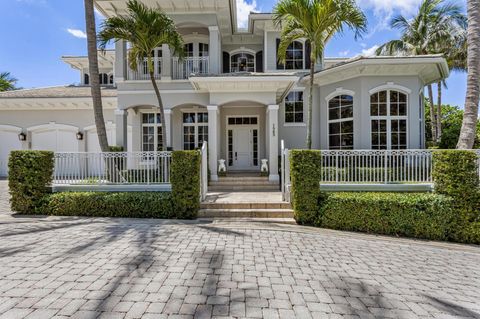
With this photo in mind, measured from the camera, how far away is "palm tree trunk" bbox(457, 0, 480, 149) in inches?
324

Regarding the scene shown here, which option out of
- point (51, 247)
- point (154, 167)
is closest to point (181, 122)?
point (154, 167)

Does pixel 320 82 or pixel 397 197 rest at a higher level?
pixel 320 82

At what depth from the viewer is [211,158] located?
11734mm

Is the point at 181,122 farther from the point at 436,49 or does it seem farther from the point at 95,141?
the point at 436,49

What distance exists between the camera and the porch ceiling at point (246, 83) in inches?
432

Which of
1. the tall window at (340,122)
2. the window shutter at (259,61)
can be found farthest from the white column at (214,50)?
the tall window at (340,122)

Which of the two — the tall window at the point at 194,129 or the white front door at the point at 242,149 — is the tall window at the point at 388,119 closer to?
the white front door at the point at 242,149

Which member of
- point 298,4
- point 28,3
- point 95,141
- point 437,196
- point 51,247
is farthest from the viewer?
point 95,141

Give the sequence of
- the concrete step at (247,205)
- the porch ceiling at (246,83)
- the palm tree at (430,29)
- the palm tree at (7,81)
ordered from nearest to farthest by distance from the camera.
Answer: the concrete step at (247,205) < the porch ceiling at (246,83) < the palm tree at (430,29) < the palm tree at (7,81)

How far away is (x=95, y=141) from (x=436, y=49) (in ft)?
74.7

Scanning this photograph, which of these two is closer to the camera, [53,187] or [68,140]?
[53,187]

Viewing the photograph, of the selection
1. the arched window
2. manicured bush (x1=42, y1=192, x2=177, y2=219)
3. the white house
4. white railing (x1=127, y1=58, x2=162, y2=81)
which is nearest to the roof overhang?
the white house

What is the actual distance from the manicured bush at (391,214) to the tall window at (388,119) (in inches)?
195

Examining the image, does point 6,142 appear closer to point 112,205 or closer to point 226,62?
point 112,205
